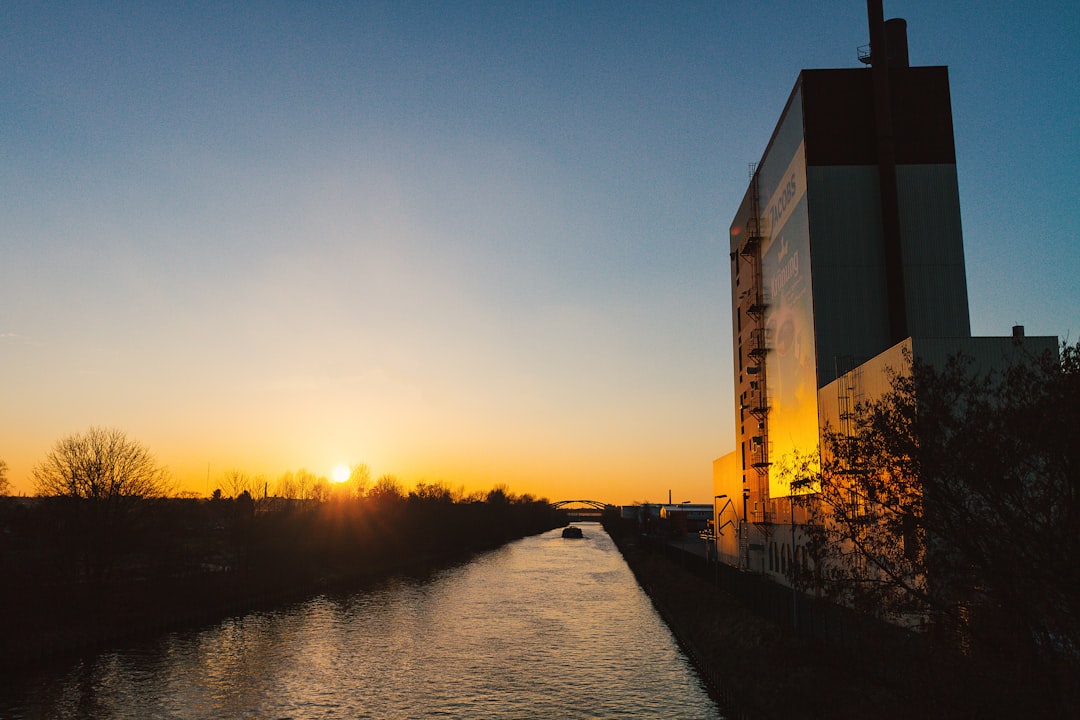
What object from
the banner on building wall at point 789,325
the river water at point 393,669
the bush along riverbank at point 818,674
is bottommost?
the river water at point 393,669

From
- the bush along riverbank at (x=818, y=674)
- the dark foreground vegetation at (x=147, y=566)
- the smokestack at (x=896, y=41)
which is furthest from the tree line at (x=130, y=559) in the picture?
the smokestack at (x=896, y=41)

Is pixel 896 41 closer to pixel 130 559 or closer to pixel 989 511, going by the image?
pixel 989 511

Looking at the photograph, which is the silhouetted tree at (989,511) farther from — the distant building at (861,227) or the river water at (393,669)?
the distant building at (861,227)

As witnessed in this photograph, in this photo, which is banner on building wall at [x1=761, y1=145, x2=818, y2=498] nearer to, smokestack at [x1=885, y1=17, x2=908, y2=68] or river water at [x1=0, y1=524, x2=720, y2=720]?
smokestack at [x1=885, y1=17, x2=908, y2=68]

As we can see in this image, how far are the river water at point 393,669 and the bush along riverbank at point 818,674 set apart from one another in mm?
1512

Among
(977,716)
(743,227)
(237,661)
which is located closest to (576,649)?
(237,661)

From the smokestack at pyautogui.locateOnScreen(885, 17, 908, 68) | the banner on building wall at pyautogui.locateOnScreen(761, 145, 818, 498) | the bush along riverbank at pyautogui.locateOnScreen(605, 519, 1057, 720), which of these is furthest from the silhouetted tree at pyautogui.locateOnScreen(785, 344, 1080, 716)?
the smokestack at pyautogui.locateOnScreen(885, 17, 908, 68)

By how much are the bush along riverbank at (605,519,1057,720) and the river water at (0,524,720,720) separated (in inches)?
59.5

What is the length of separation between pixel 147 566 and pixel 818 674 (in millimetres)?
65618

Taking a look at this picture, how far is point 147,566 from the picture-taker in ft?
243

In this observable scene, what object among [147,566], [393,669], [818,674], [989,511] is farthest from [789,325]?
[147,566]

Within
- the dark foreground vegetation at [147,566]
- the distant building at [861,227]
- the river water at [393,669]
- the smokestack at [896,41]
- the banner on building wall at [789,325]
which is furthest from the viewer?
the smokestack at [896,41]

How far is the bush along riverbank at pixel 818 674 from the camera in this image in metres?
14.5

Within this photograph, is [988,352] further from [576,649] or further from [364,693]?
[364,693]
